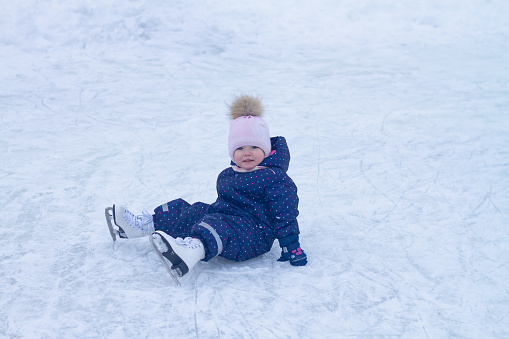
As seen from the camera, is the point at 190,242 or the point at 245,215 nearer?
the point at 190,242

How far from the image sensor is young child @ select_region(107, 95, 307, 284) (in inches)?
107

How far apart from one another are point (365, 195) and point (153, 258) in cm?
152

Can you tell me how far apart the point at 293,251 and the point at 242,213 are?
0.99 feet

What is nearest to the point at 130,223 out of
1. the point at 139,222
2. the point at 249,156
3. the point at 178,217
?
the point at 139,222

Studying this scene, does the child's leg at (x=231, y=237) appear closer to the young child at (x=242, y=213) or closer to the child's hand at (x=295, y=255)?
the young child at (x=242, y=213)

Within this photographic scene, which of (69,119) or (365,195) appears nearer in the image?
(365,195)

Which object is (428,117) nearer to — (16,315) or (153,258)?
(153,258)

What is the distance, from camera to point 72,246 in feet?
9.99

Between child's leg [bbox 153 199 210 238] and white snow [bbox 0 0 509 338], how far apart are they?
0.45ft

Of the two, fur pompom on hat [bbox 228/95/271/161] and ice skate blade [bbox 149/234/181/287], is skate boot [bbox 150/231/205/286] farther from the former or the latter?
fur pompom on hat [bbox 228/95/271/161]

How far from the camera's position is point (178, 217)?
3020mm

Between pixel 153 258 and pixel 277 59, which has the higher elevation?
pixel 277 59

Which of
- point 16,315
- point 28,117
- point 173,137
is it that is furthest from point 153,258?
point 28,117

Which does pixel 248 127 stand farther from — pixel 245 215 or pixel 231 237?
pixel 231 237
